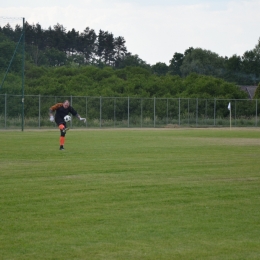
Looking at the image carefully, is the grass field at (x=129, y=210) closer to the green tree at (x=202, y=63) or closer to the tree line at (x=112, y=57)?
the tree line at (x=112, y=57)

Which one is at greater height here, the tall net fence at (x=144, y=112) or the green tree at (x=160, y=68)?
the green tree at (x=160, y=68)

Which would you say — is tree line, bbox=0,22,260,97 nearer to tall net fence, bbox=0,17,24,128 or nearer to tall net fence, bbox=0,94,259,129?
tall net fence, bbox=0,94,259,129

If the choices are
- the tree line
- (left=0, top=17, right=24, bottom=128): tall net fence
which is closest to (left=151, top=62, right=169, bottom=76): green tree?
the tree line

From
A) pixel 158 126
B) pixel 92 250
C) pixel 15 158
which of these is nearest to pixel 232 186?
pixel 92 250

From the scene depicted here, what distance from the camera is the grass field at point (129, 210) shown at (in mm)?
7648

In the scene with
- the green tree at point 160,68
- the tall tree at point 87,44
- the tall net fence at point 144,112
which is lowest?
the tall net fence at point 144,112

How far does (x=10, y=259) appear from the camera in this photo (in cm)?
713

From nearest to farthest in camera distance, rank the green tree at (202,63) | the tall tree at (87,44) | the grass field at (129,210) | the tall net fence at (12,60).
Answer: the grass field at (129,210) < the tall net fence at (12,60) < the green tree at (202,63) < the tall tree at (87,44)

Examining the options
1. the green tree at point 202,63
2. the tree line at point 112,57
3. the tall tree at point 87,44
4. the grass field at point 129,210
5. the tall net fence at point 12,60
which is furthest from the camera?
the tall tree at point 87,44

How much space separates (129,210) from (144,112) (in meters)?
48.4

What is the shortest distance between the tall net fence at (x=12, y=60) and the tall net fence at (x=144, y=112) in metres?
6.44

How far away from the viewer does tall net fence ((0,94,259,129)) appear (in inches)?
2064

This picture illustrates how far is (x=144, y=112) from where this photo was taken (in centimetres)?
5847

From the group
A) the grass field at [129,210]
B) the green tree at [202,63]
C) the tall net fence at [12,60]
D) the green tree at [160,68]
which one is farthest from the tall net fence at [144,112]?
the green tree at [160,68]
